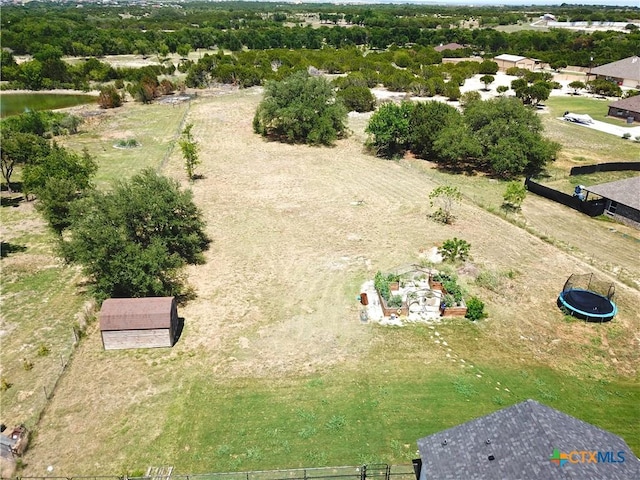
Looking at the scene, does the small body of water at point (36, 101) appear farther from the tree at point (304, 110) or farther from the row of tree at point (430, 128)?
the tree at point (304, 110)

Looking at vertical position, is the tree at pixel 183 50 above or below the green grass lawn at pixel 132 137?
above

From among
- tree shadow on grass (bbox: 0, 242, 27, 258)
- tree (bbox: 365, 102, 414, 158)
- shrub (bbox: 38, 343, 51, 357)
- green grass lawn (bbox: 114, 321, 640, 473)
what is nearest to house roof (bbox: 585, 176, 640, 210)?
tree (bbox: 365, 102, 414, 158)

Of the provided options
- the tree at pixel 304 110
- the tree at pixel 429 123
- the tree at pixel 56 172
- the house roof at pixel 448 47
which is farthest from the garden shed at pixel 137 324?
the house roof at pixel 448 47

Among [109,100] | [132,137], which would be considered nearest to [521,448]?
[132,137]

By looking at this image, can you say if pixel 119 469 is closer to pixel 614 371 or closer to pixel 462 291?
pixel 462 291

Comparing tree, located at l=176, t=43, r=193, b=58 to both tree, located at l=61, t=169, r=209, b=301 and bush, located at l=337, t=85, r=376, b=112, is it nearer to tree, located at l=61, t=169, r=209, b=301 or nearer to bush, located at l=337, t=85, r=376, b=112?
bush, located at l=337, t=85, r=376, b=112

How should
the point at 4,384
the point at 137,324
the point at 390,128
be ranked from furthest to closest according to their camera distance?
the point at 390,128 → the point at 137,324 → the point at 4,384

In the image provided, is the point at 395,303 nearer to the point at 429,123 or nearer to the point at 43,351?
the point at 43,351
